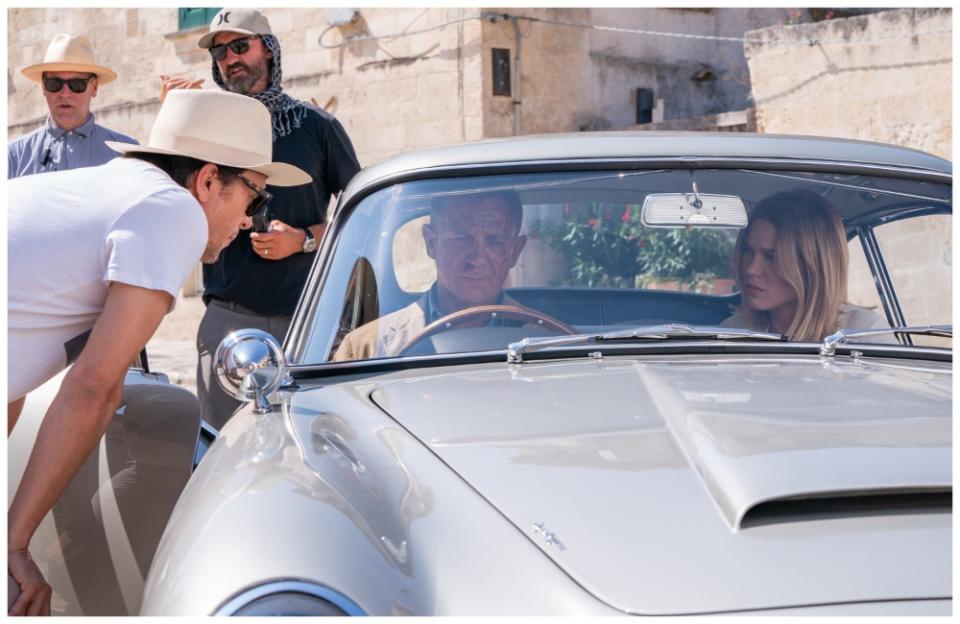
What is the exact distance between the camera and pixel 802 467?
2.03m

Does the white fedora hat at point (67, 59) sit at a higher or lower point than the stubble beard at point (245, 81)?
higher

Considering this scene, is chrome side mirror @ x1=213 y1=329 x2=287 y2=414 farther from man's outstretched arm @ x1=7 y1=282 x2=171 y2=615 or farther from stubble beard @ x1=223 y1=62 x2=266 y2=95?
stubble beard @ x1=223 y1=62 x2=266 y2=95

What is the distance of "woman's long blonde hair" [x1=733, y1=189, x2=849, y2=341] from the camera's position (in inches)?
123

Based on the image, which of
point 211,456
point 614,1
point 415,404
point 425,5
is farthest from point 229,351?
point 425,5

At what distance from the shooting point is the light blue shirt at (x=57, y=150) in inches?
210

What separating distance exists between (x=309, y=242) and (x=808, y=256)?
226 centimetres

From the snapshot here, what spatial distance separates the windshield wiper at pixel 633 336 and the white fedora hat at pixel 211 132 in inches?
33.7

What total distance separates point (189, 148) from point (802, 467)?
181 centimetres

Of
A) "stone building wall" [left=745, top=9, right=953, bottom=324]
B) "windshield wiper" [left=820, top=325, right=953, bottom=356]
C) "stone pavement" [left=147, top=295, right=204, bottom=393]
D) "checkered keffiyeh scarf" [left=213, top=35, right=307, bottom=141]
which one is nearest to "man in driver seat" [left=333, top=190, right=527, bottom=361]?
"windshield wiper" [left=820, top=325, right=953, bottom=356]

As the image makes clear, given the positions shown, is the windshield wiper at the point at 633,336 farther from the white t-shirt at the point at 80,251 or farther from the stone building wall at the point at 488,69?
the stone building wall at the point at 488,69

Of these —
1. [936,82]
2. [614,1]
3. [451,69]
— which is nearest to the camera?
[936,82]

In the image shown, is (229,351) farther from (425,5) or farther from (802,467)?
(425,5)

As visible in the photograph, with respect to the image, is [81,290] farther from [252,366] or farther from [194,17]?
[194,17]

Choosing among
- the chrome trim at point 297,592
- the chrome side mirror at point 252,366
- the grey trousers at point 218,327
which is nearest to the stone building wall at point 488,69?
the grey trousers at point 218,327
